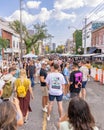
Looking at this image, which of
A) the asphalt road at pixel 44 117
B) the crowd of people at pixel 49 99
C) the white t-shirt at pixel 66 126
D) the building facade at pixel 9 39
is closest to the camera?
the crowd of people at pixel 49 99

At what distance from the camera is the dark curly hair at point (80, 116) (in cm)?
340

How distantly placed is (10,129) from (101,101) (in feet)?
31.3

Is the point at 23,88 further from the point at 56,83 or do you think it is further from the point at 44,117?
the point at 44,117

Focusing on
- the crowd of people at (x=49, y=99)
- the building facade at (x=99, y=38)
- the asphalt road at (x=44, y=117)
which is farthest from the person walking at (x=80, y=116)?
the building facade at (x=99, y=38)

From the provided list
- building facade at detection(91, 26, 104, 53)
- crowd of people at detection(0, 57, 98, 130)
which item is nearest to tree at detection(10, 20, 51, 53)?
building facade at detection(91, 26, 104, 53)

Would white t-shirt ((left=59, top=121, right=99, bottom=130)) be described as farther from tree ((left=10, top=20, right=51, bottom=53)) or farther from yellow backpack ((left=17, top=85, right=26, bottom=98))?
tree ((left=10, top=20, right=51, bottom=53))

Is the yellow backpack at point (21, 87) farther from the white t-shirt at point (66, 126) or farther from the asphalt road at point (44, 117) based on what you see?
the white t-shirt at point (66, 126)

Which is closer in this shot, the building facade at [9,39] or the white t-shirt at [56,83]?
the white t-shirt at [56,83]

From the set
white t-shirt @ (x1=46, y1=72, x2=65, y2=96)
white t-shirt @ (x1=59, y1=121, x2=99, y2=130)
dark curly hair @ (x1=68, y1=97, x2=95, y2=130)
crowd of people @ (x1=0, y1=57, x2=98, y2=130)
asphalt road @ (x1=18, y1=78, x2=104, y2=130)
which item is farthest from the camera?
white t-shirt @ (x1=46, y1=72, x2=65, y2=96)

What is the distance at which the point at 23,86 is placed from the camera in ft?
25.9

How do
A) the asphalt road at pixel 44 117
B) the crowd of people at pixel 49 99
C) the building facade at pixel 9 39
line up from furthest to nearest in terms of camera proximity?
1. the building facade at pixel 9 39
2. the asphalt road at pixel 44 117
3. the crowd of people at pixel 49 99

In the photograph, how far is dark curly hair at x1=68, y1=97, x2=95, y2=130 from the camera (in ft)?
11.1

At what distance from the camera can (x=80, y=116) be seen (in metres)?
3.40

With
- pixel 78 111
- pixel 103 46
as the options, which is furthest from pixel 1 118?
pixel 103 46
